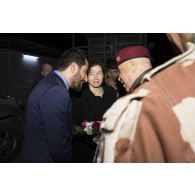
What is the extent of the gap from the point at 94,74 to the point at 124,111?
2.31 m

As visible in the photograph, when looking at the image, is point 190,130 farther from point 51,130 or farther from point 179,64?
point 51,130

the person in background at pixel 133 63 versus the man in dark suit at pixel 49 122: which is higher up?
the person in background at pixel 133 63

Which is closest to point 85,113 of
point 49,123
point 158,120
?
point 49,123

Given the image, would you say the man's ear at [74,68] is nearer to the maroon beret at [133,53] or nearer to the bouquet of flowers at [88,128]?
the maroon beret at [133,53]

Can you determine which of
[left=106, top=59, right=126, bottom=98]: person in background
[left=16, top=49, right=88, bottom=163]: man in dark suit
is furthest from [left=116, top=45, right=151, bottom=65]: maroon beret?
[left=106, top=59, right=126, bottom=98]: person in background

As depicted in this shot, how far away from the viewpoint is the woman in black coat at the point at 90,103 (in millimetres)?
3111

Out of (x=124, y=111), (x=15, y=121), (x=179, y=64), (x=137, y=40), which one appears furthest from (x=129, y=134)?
(x=137, y=40)

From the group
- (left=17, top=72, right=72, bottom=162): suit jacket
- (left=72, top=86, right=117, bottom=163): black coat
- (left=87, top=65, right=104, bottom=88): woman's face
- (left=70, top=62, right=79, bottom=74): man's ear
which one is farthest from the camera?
(left=87, top=65, right=104, bottom=88): woman's face

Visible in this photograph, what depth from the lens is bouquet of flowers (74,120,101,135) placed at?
2.75 m

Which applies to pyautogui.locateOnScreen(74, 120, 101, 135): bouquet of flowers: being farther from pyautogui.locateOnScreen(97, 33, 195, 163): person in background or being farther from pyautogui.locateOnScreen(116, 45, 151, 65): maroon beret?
pyautogui.locateOnScreen(97, 33, 195, 163): person in background

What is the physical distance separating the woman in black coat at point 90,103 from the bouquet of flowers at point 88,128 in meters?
0.25

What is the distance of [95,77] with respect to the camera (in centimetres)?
328

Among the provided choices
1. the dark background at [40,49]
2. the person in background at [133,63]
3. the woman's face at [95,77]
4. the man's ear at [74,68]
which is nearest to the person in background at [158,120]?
the person in background at [133,63]

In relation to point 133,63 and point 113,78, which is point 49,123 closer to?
point 133,63
